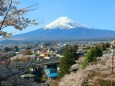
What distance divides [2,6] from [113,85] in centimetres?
1604

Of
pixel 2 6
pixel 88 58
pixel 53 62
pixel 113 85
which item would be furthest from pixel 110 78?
pixel 53 62

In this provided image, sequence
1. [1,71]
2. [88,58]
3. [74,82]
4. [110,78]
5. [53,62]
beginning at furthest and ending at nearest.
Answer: [53,62] < [88,58] < [74,82] < [110,78] < [1,71]

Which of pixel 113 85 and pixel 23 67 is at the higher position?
pixel 23 67

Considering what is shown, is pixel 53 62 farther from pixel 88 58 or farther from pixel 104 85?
pixel 104 85

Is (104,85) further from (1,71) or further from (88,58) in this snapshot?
(1,71)

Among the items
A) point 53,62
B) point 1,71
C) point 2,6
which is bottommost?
point 53,62

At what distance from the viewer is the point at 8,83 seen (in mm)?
5637

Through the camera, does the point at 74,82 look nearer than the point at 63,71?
Yes

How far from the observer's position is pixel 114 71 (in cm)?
2211

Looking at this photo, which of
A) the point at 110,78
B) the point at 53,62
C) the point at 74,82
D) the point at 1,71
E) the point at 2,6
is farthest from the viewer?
the point at 53,62

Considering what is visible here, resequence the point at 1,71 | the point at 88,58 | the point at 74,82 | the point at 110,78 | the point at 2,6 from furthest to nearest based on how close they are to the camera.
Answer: the point at 88,58 → the point at 74,82 → the point at 110,78 → the point at 2,6 → the point at 1,71

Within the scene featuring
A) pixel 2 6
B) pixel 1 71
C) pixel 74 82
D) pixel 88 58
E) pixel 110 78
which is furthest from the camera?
pixel 88 58

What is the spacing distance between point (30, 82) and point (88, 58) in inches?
1093

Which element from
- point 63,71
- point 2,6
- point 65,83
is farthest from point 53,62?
point 2,6
